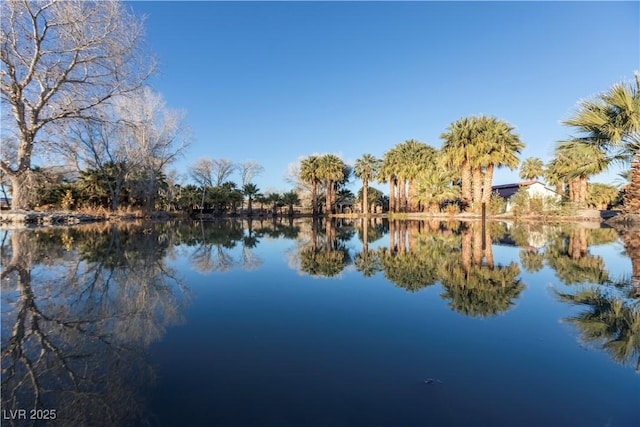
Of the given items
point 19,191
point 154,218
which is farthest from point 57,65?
point 154,218

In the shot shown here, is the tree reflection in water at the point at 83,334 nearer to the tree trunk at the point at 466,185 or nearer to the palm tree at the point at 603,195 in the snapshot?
the tree trunk at the point at 466,185

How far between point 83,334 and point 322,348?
216 cm

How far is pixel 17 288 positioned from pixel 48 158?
1910 cm

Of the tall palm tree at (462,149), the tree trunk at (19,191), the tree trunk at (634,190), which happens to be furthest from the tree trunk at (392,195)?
the tree trunk at (19,191)

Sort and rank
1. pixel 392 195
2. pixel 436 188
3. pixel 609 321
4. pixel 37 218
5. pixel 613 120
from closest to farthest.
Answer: pixel 609 321 < pixel 613 120 < pixel 37 218 < pixel 436 188 < pixel 392 195

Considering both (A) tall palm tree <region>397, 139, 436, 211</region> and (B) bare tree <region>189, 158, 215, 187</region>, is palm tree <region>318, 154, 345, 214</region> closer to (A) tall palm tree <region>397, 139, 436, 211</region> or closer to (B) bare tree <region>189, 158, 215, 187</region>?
(A) tall palm tree <region>397, 139, 436, 211</region>

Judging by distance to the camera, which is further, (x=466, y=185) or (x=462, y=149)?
(x=466, y=185)

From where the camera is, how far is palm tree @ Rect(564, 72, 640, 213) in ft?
36.3

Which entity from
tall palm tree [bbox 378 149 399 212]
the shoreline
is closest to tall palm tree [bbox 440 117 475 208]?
the shoreline

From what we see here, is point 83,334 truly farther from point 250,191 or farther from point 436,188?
point 250,191

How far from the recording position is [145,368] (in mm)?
2330

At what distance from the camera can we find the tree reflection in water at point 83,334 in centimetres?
194

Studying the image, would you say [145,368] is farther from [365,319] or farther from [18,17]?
[18,17]

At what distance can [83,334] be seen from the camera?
9.53ft
